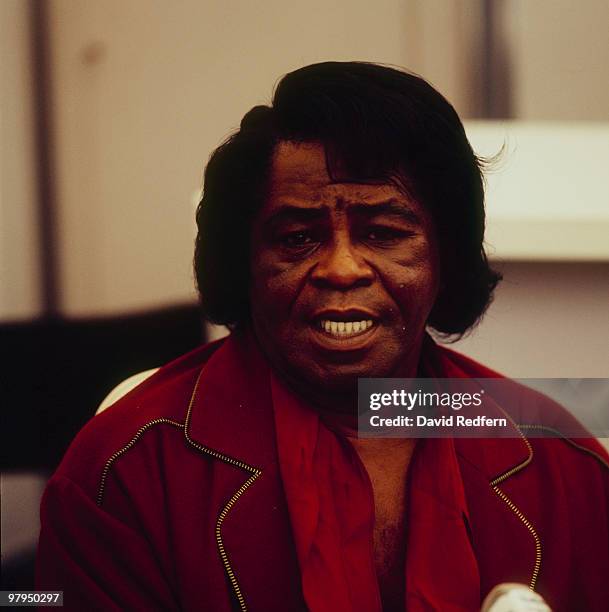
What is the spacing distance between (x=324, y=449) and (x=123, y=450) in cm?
29

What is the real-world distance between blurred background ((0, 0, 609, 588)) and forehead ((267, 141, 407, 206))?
0.19m

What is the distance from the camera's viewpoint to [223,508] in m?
1.20

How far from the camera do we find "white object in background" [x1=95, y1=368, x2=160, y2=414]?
1389 millimetres

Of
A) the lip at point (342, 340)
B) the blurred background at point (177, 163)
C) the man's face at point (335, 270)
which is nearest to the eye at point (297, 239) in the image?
the man's face at point (335, 270)

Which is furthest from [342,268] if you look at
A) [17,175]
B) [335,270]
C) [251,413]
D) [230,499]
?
[17,175]

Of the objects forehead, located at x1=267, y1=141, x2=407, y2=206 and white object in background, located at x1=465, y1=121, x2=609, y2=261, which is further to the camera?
white object in background, located at x1=465, y1=121, x2=609, y2=261

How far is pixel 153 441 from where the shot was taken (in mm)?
1244

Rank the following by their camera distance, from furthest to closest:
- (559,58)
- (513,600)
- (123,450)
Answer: (559,58) → (123,450) → (513,600)

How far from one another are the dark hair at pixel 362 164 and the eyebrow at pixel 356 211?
3cm

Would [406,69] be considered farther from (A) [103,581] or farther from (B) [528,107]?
(A) [103,581]

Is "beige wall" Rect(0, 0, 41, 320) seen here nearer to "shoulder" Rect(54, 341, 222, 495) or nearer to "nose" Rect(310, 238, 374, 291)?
"shoulder" Rect(54, 341, 222, 495)

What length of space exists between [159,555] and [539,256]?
726mm

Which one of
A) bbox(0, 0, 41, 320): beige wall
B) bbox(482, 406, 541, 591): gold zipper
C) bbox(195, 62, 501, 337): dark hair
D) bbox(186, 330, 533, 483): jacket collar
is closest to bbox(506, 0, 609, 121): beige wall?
bbox(195, 62, 501, 337): dark hair

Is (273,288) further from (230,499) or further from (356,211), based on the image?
(230,499)
